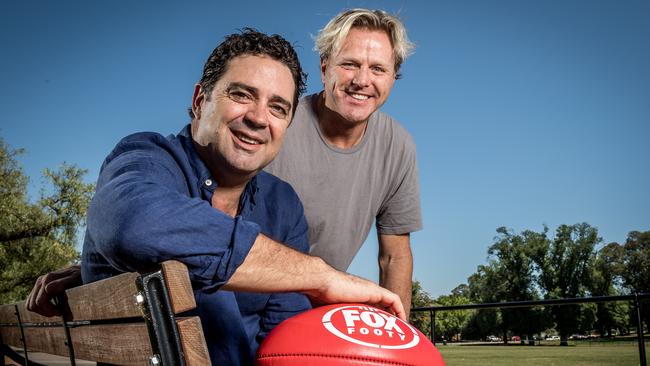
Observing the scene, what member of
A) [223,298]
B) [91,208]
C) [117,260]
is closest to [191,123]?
[223,298]

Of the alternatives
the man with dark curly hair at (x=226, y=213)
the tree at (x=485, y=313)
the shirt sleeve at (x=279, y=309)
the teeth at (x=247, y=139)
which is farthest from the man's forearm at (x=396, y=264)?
Answer: the tree at (x=485, y=313)

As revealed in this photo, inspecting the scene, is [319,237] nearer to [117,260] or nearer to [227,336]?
[227,336]

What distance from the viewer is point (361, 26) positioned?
141 inches

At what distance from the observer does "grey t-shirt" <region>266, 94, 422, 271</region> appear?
3.45 meters

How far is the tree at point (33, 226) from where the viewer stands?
94.3ft

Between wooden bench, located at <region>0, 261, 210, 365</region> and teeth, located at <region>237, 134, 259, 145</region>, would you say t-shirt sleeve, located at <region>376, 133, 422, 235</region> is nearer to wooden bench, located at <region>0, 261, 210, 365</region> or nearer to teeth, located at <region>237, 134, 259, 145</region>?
teeth, located at <region>237, 134, 259, 145</region>

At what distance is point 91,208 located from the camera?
1.37 meters

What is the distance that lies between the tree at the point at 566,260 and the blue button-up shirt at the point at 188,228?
69987 millimetres

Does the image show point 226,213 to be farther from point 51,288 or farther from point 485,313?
point 485,313

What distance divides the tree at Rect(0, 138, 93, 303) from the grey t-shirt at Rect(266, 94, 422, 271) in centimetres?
2794

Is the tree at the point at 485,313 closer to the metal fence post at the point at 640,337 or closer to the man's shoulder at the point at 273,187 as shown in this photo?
the metal fence post at the point at 640,337

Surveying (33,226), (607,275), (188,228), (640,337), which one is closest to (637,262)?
(607,275)

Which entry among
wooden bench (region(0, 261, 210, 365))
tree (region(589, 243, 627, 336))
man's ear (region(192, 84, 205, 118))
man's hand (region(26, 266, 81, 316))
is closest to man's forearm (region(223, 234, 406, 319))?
wooden bench (region(0, 261, 210, 365))

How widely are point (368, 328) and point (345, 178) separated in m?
1.83
